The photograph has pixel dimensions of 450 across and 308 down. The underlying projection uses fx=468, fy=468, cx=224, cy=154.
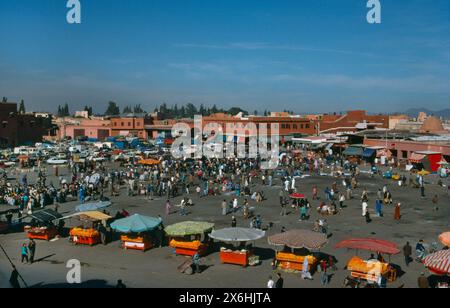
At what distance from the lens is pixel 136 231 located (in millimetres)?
18484

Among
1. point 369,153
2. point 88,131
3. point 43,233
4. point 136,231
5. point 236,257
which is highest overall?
point 88,131

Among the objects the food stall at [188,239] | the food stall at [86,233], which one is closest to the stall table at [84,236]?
the food stall at [86,233]

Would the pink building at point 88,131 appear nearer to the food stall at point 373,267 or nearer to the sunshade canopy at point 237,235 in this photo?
the sunshade canopy at point 237,235

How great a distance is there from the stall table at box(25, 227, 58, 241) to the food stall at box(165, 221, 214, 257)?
232 inches

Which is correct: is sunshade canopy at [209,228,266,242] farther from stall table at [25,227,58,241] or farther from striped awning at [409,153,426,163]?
striped awning at [409,153,426,163]

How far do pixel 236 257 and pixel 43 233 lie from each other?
30.0 ft

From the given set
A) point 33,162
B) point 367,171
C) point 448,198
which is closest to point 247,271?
point 448,198

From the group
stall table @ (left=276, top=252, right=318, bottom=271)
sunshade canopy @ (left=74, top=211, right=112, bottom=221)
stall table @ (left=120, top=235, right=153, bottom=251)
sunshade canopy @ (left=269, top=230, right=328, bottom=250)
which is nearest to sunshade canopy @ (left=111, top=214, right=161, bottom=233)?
stall table @ (left=120, top=235, right=153, bottom=251)

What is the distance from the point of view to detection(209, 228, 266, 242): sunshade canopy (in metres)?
16.8

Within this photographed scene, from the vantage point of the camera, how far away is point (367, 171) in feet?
151

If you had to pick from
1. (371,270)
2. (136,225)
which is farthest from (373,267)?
(136,225)

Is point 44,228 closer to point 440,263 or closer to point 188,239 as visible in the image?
point 188,239

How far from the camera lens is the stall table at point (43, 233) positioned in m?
20.5
